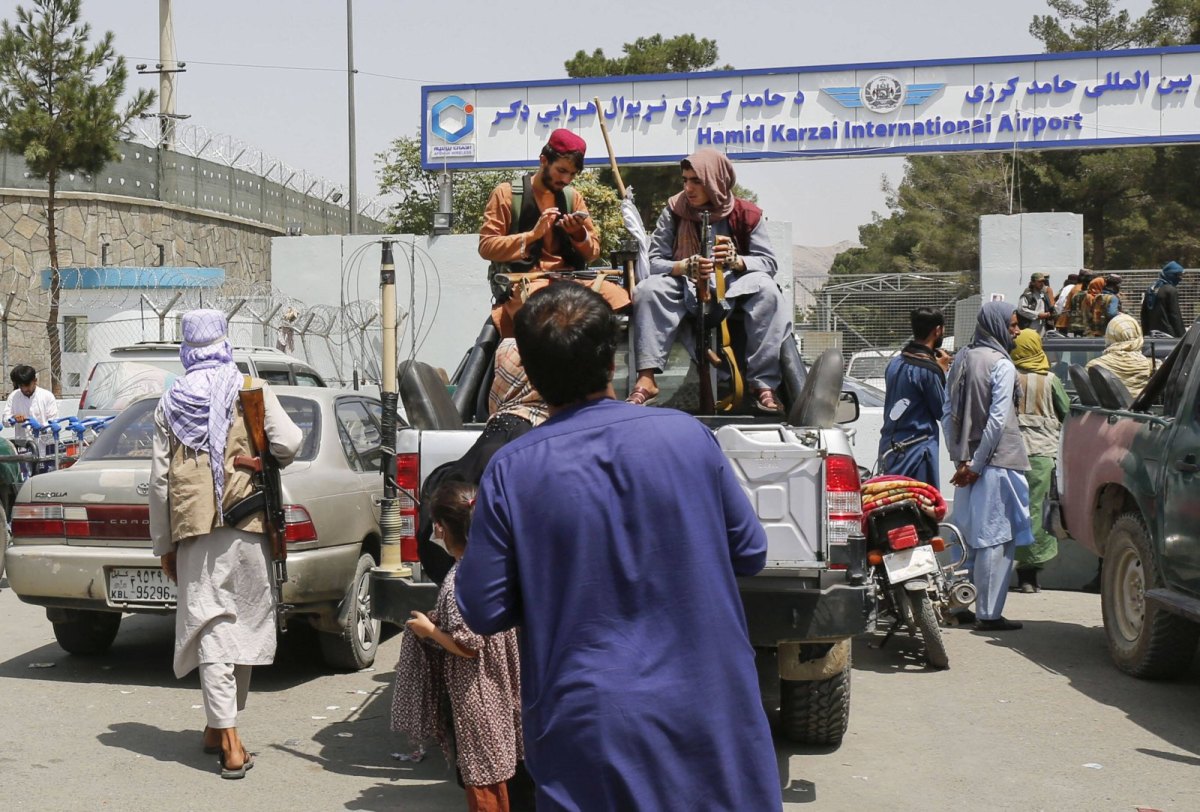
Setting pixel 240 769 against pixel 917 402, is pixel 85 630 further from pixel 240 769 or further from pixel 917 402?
pixel 917 402

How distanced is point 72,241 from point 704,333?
2521 cm

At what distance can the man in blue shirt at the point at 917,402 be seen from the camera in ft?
28.9

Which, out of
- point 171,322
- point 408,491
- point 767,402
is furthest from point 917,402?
point 171,322

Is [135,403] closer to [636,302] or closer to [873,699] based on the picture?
[636,302]

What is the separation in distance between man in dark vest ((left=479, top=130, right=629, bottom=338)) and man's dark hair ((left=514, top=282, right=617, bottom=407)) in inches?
144

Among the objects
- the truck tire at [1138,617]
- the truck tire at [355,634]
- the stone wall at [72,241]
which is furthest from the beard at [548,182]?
the stone wall at [72,241]

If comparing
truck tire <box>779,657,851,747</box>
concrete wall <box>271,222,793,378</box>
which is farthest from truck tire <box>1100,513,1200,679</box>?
concrete wall <box>271,222,793,378</box>

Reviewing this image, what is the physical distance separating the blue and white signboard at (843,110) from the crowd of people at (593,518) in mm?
15213

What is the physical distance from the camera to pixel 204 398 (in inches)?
230

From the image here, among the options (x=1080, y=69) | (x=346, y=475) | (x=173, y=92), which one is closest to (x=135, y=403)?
(x=346, y=475)

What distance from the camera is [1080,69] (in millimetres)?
24328

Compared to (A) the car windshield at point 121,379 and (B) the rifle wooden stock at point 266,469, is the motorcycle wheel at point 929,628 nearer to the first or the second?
(B) the rifle wooden stock at point 266,469

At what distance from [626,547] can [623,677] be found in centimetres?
26

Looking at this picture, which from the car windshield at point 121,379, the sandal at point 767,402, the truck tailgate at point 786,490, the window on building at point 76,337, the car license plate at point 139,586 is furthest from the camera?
the window on building at point 76,337
